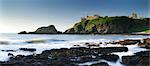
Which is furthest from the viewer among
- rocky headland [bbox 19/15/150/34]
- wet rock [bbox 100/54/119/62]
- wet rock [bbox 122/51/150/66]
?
rocky headland [bbox 19/15/150/34]

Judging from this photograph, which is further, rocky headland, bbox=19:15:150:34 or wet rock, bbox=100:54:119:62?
rocky headland, bbox=19:15:150:34

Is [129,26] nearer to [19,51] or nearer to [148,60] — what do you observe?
[19,51]

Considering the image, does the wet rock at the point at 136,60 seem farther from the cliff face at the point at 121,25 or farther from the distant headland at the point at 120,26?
the distant headland at the point at 120,26

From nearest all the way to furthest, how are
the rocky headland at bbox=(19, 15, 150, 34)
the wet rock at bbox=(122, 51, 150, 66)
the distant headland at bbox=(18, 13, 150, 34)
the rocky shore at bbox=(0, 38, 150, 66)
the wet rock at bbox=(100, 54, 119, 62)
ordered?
the wet rock at bbox=(122, 51, 150, 66) < the rocky shore at bbox=(0, 38, 150, 66) < the wet rock at bbox=(100, 54, 119, 62) < the distant headland at bbox=(18, 13, 150, 34) < the rocky headland at bbox=(19, 15, 150, 34)

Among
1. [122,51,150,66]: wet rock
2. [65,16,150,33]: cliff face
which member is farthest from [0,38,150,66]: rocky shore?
[65,16,150,33]: cliff face

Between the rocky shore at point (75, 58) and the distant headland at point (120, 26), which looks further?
the distant headland at point (120, 26)

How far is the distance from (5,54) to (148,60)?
9.26 metres

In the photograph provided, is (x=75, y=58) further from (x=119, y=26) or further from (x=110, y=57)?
(x=119, y=26)

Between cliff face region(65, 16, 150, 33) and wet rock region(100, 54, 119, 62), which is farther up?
cliff face region(65, 16, 150, 33)

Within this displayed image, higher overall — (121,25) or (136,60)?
(121,25)

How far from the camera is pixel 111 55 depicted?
62.5 ft

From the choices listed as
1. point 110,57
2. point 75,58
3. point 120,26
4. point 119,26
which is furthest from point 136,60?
point 119,26

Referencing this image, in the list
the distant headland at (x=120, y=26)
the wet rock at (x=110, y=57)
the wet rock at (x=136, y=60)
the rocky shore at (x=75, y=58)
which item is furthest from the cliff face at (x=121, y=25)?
the wet rock at (x=136, y=60)

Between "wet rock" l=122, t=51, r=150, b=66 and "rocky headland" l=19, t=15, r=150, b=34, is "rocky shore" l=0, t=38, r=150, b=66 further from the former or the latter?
"rocky headland" l=19, t=15, r=150, b=34
